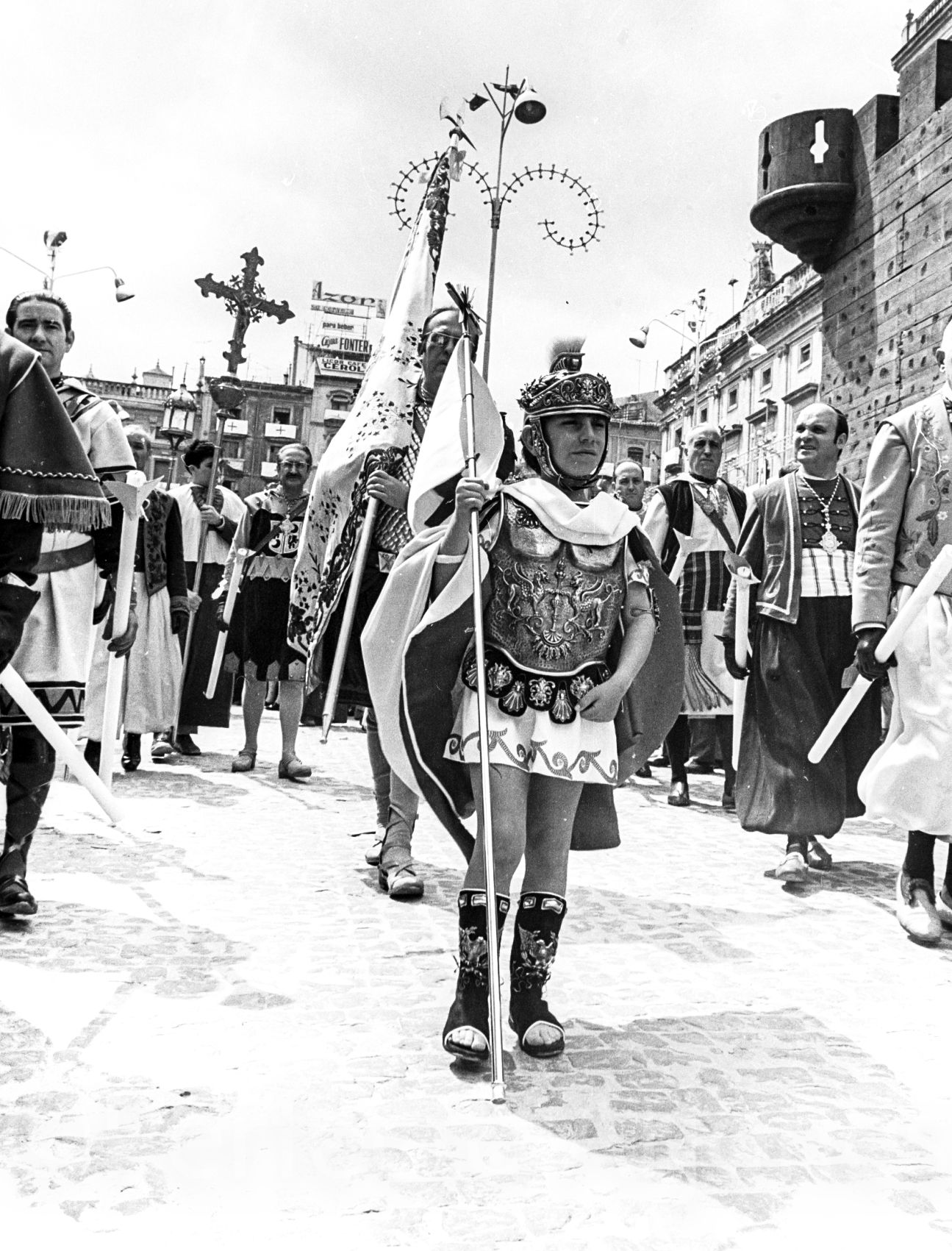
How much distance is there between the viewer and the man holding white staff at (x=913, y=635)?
4211 mm

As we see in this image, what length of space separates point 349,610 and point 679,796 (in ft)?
12.0

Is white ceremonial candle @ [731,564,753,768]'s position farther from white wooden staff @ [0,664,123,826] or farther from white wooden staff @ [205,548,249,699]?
white wooden staff @ [205,548,249,699]

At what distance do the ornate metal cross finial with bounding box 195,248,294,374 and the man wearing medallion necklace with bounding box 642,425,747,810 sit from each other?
4.69m

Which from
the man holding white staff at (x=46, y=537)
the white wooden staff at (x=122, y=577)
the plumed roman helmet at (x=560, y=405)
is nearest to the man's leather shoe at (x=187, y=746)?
the white wooden staff at (x=122, y=577)

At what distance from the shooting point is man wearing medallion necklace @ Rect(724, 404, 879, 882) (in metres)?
5.50

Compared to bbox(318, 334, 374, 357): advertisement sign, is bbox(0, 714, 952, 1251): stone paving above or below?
below

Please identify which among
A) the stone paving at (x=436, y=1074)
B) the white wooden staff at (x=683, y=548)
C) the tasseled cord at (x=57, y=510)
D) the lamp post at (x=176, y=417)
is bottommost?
the stone paving at (x=436, y=1074)

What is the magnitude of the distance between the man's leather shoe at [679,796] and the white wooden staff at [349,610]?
3.47m

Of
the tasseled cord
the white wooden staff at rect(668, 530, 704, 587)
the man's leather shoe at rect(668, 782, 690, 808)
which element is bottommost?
the man's leather shoe at rect(668, 782, 690, 808)

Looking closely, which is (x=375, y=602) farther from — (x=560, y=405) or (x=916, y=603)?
(x=916, y=603)

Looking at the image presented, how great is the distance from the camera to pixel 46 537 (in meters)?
4.07

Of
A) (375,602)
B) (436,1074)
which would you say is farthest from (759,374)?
(436,1074)

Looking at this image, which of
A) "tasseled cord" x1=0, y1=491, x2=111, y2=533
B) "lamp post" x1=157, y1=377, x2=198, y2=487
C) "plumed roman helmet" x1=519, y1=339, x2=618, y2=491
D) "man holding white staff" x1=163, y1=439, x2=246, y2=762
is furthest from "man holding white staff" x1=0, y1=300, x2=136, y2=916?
"lamp post" x1=157, y1=377, x2=198, y2=487

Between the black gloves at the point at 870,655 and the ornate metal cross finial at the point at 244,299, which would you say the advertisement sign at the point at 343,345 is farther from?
the black gloves at the point at 870,655
